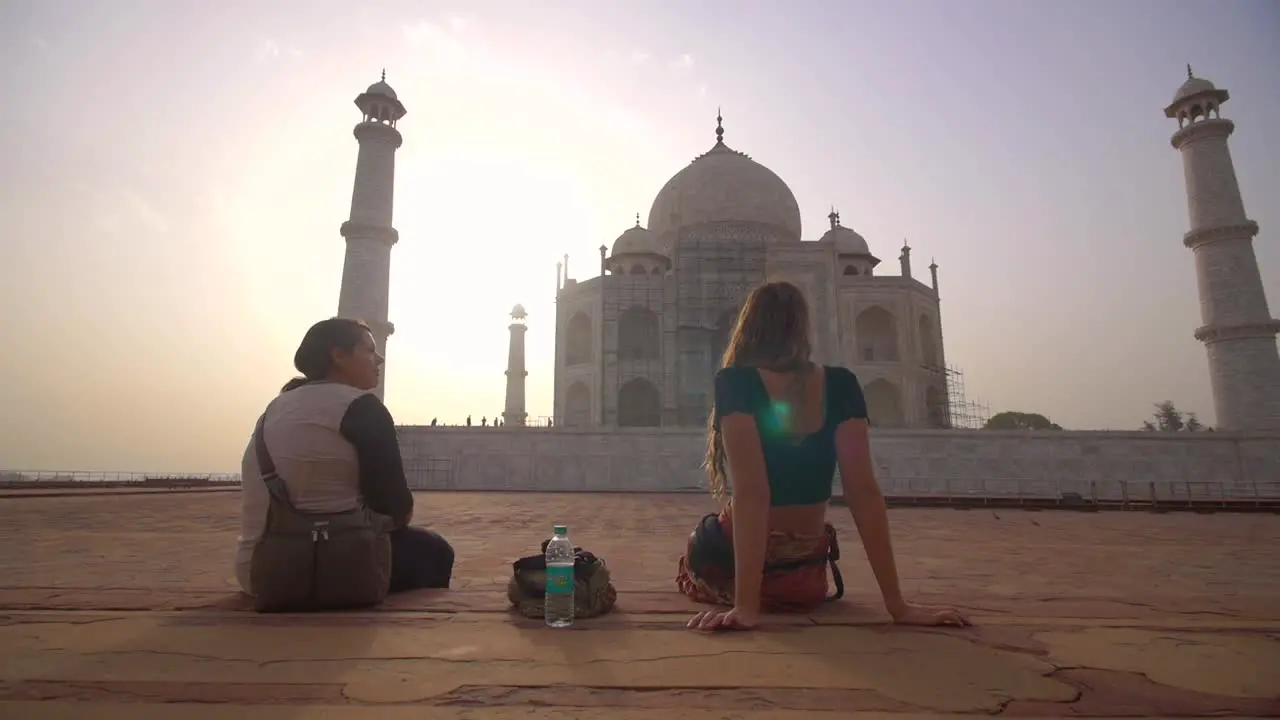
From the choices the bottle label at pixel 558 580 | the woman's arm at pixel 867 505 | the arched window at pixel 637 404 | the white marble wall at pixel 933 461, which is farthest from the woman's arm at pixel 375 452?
the arched window at pixel 637 404

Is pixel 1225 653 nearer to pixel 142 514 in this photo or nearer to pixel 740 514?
pixel 740 514

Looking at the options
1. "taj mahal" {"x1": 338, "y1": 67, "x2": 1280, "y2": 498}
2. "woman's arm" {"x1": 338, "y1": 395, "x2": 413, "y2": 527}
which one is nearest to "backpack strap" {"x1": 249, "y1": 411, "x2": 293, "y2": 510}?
"woman's arm" {"x1": 338, "y1": 395, "x2": 413, "y2": 527}

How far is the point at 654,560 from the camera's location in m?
4.59

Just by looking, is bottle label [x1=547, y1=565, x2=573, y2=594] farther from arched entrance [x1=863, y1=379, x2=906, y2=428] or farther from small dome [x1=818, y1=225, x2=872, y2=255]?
small dome [x1=818, y1=225, x2=872, y2=255]

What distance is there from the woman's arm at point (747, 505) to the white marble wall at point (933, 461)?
52.7ft

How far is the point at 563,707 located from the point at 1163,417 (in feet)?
177

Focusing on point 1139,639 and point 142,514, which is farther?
point 142,514

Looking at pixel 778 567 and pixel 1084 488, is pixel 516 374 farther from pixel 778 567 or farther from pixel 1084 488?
pixel 778 567

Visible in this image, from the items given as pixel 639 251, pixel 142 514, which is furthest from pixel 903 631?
pixel 639 251

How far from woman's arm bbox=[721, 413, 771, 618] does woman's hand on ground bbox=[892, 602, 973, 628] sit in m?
0.47

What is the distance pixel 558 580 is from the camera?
7.98 feet

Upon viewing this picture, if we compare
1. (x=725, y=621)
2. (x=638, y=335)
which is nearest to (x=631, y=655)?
(x=725, y=621)

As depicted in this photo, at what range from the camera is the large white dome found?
28219 mm

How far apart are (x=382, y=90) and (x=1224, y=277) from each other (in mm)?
24688
